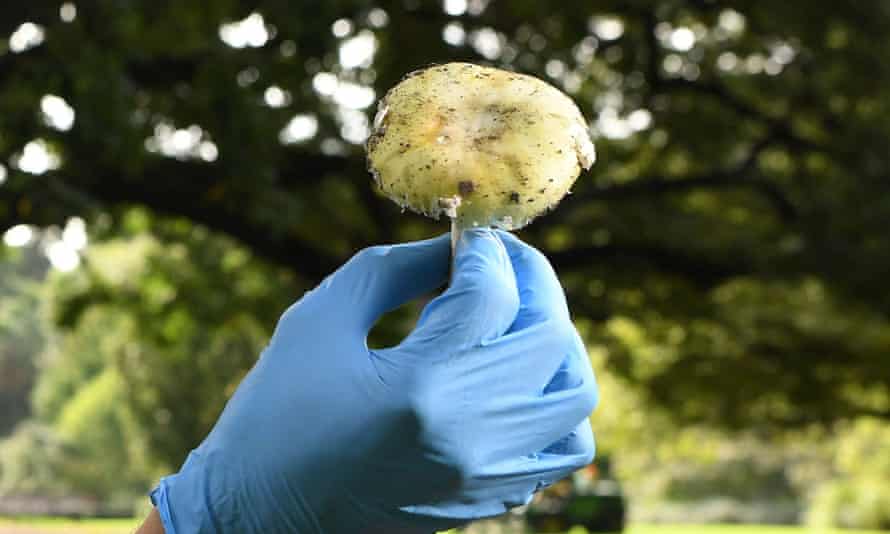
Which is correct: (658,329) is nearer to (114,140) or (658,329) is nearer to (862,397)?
(862,397)

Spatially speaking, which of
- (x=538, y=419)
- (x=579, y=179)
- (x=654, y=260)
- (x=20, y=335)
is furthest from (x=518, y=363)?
(x=20, y=335)

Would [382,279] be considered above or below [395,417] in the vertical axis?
above

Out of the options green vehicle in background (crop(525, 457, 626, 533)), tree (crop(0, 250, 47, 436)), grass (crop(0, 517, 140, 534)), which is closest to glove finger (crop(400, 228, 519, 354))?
grass (crop(0, 517, 140, 534))

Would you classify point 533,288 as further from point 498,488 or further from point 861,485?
point 861,485

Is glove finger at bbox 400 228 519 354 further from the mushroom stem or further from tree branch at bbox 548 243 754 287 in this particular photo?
tree branch at bbox 548 243 754 287

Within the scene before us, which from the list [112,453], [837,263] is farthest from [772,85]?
[112,453]

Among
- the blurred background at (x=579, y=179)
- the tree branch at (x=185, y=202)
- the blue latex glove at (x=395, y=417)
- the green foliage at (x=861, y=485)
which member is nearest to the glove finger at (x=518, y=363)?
the blue latex glove at (x=395, y=417)

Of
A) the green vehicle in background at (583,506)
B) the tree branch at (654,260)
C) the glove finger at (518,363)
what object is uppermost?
the tree branch at (654,260)

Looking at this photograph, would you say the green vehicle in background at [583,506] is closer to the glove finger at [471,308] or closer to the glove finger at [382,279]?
the glove finger at [382,279]
